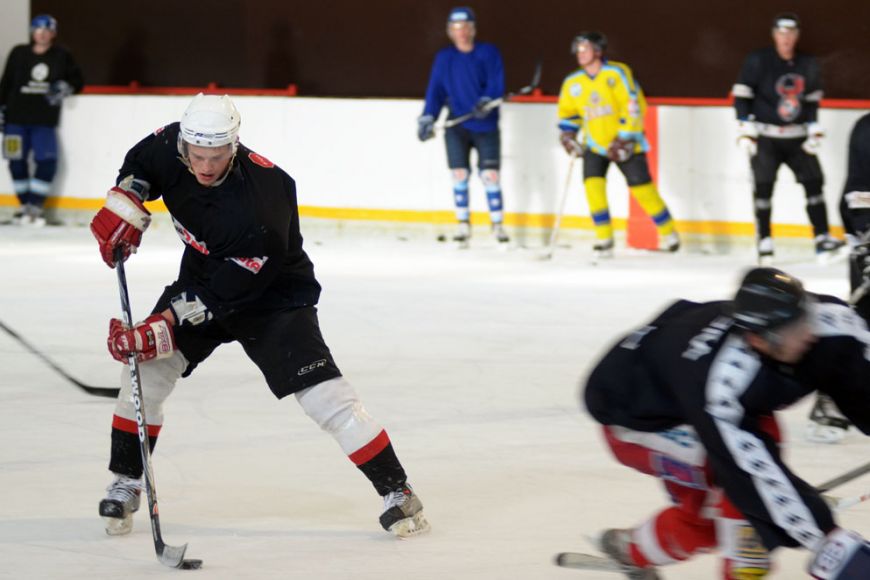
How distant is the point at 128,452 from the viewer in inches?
141

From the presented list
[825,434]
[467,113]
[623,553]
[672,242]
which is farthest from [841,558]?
[467,113]

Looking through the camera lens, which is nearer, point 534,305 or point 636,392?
point 636,392

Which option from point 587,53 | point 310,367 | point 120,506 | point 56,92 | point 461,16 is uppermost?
point 461,16

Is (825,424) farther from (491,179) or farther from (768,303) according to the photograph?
(491,179)

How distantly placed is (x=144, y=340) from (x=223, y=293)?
20 cm

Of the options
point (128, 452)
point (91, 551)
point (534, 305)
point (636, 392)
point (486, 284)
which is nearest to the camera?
point (636, 392)

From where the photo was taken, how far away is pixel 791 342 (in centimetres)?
249

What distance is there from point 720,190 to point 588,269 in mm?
1159

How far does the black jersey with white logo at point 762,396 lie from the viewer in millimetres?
2518

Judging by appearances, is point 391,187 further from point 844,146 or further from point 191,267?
point 191,267

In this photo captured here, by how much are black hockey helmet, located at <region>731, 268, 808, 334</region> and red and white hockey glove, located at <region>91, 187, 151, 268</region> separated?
1416 mm

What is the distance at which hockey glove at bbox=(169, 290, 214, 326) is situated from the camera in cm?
343

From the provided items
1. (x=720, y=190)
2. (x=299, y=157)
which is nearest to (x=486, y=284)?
(x=720, y=190)

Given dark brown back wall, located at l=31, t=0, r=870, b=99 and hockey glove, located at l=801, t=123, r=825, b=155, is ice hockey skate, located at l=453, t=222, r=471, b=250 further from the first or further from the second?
hockey glove, located at l=801, t=123, r=825, b=155
